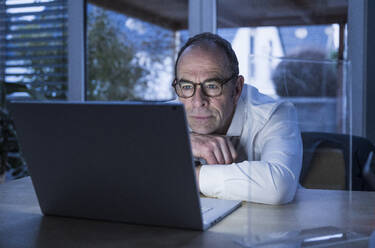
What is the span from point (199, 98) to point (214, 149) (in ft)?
0.98

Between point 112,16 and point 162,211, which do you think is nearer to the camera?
point 162,211

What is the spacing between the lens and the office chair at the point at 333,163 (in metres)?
1.31

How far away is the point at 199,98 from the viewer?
154 cm

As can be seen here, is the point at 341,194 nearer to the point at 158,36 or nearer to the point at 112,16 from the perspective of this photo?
the point at 158,36

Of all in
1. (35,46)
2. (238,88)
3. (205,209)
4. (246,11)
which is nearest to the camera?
(205,209)

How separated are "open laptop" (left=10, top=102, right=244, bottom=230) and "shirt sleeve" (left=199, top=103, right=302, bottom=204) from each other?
174 millimetres

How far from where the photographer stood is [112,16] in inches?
119

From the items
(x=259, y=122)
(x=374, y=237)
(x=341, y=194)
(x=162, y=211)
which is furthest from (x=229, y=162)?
(x=374, y=237)

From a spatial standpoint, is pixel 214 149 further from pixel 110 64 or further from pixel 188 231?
pixel 110 64

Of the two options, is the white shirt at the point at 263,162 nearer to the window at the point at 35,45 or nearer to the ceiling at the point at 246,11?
the ceiling at the point at 246,11

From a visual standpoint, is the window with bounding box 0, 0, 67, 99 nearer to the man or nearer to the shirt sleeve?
the man

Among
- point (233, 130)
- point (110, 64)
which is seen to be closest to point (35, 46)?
point (110, 64)

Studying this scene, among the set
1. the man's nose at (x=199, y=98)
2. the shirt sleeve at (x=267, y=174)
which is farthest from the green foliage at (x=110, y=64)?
the shirt sleeve at (x=267, y=174)

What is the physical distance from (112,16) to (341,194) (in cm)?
229
